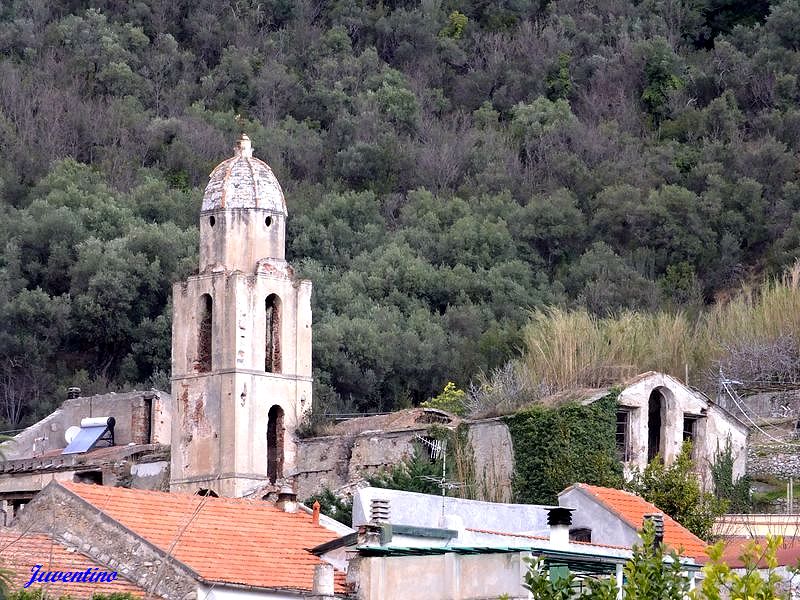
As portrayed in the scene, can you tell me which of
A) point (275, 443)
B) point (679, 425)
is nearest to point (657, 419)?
point (679, 425)

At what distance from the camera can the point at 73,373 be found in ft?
188

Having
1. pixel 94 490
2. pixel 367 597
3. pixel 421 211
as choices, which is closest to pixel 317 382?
pixel 421 211

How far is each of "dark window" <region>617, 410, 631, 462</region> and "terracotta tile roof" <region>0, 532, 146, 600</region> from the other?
1403 cm

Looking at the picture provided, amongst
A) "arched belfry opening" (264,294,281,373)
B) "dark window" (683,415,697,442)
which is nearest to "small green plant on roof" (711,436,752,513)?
"dark window" (683,415,697,442)

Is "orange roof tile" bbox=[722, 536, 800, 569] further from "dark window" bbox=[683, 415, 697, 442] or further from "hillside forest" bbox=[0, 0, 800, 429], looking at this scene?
"hillside forest" bbox=[0, 0, 800, 429]

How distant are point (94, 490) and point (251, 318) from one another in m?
14.2

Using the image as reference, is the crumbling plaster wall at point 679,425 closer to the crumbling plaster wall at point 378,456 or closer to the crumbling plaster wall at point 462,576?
the crumbling plaster wall at point 378,456

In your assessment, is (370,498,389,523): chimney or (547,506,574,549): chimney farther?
(547,506,574,549): chimney

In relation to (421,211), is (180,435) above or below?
below

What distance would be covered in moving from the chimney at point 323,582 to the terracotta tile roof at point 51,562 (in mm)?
1637

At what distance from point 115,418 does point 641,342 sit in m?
10.3

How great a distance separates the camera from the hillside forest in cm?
5666

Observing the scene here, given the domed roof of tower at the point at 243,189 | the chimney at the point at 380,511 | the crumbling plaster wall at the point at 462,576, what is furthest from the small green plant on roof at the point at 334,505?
the crumbling plaster wall at the point at 462,576

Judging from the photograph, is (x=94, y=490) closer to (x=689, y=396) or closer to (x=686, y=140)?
(x=689, y=396)
